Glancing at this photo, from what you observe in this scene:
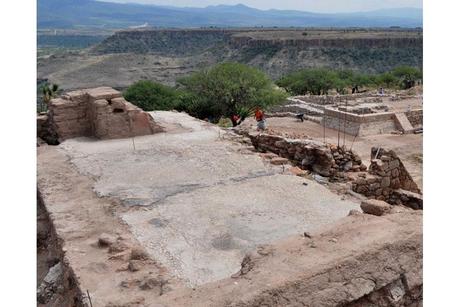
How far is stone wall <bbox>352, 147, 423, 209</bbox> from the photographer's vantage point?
9431 millimetres

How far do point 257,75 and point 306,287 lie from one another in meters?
22.8

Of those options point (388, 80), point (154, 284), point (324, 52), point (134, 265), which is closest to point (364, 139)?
point (134, 265)

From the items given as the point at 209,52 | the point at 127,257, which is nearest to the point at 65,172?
the point at 127,257

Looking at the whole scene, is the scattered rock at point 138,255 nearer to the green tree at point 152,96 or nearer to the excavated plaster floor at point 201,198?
the excavated plaster floor at point 201,198

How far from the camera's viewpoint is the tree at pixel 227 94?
2598 cm

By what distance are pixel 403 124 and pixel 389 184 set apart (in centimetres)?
1760

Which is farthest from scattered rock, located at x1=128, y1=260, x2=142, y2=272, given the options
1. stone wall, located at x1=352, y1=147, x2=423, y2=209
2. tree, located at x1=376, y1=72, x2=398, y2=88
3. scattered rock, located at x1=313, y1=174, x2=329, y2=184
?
tree, located at x1=376, y1=72, x2=398, y2=88

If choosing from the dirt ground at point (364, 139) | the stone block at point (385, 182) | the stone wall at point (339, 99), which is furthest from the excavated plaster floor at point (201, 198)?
the stone wall at point (339, 99)

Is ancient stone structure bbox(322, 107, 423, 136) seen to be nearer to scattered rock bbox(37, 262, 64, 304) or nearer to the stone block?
the stone block

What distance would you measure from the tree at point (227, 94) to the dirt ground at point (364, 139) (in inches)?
55.6

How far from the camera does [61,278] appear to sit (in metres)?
6.64

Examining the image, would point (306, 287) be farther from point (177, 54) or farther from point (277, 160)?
point (177, 54)

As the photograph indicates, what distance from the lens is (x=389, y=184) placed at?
984cm

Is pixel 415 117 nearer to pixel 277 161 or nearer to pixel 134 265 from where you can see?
pixel 277 161
